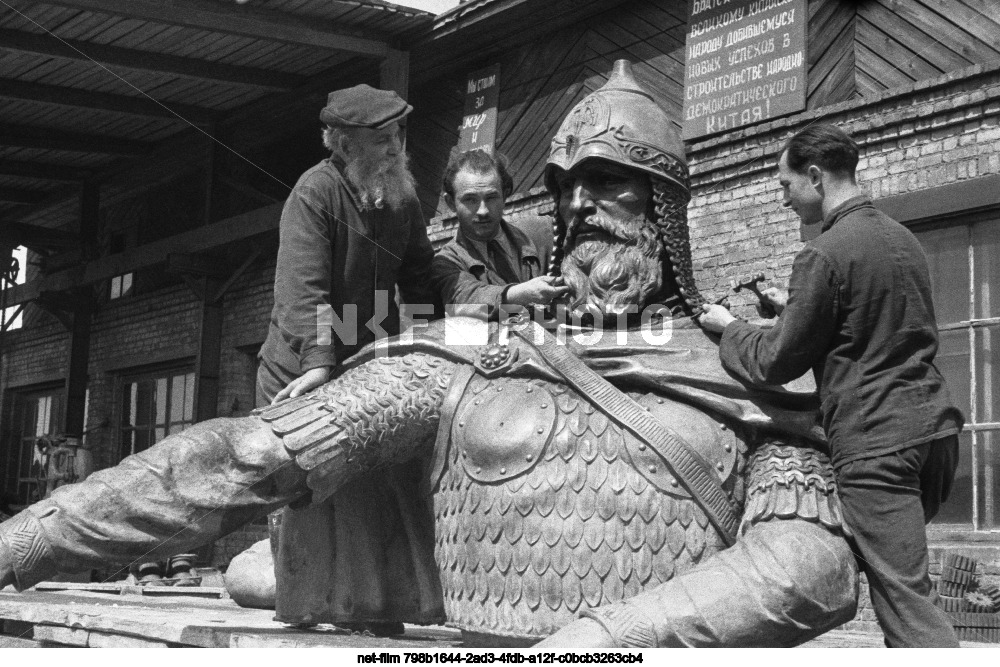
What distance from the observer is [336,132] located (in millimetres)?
3441

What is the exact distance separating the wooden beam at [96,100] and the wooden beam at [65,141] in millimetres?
1169

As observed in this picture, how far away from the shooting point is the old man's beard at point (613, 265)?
9.18 feet

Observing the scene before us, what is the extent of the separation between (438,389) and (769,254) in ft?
17.1

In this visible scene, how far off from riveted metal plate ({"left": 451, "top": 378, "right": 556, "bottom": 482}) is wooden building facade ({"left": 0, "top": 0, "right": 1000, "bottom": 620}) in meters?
4.56

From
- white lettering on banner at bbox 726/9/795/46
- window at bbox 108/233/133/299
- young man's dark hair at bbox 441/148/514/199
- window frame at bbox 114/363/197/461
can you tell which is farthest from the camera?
window at bbox 108/233/133/299

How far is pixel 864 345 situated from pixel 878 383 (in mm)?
91

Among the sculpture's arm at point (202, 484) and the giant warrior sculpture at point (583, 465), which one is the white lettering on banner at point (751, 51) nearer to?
the giant warrior sculpture at point (583, 465)

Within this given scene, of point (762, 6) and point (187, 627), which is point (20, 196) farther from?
point (187, 627)

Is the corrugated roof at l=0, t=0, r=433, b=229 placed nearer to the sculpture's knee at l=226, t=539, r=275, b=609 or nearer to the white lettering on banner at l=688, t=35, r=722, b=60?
the white lettering on banner at l=688, t=35, r=722, b=60

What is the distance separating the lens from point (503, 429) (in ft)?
8.57

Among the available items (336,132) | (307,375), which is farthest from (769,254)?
(307,375)

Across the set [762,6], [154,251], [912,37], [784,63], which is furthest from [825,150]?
[154,251]

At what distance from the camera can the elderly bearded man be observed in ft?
10.1

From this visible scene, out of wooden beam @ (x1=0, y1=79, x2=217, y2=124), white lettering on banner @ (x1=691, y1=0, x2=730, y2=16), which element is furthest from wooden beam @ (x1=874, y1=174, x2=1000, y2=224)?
wooden beam @ (x1=0, y1=79, x2=217, y2=124)
